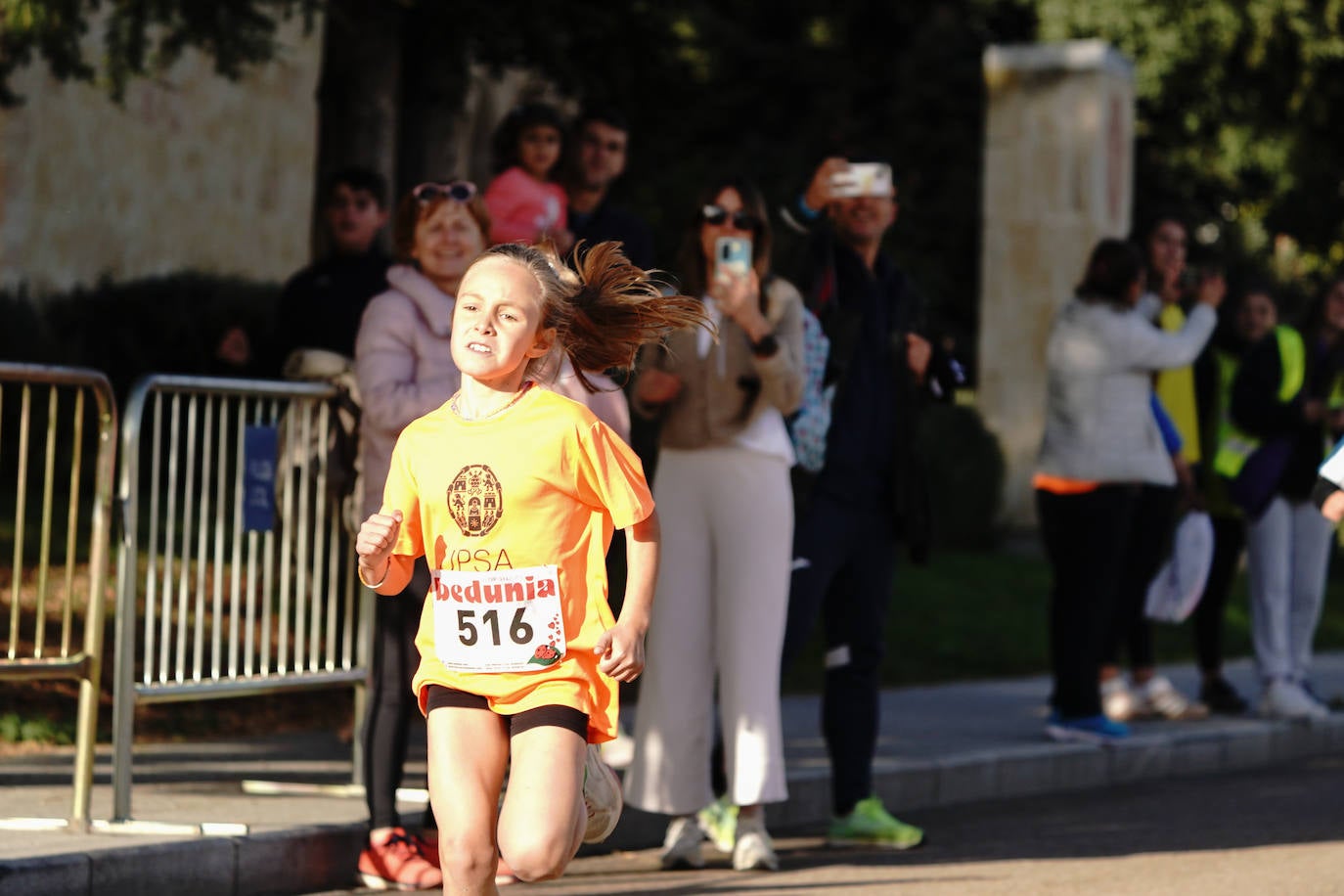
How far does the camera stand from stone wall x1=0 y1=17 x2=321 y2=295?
20234 mm

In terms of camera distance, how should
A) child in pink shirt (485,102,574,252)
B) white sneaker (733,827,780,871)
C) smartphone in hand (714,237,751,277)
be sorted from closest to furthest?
1. smartphone in hand (714,237,751,277)
2. white sneaker (733,827,780,871)
3. child in pink shirt (485,102,574,252)

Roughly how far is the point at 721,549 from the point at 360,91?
7131 mm

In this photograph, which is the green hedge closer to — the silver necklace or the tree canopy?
the tree canopy

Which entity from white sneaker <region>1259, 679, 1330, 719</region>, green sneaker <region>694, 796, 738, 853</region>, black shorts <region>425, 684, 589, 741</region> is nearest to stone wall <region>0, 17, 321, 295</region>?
white sneaker <region>1259, 679, 1330, 719</region>

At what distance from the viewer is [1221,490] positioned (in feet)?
36.1

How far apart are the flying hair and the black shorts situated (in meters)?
0.73

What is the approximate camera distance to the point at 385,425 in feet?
21.8

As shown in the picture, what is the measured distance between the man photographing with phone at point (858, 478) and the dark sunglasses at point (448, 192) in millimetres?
1272

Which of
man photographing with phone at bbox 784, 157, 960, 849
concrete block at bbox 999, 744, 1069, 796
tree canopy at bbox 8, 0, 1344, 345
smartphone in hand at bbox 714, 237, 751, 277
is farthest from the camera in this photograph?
tree canopy at bbox 8, 0, 1344, 345

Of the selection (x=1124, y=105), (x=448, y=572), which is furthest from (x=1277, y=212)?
(x=448, y=572)

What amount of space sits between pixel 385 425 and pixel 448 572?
6.62 ft

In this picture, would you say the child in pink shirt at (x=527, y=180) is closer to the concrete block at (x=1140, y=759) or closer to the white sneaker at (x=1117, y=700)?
the concrete block at (x=1140, y=759)

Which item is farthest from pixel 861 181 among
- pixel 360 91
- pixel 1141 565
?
pixel 360 91

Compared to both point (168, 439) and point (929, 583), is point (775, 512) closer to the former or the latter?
point (168, 439)
